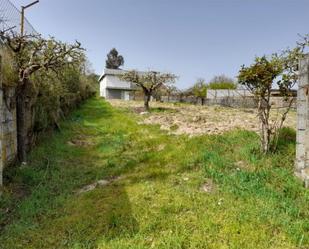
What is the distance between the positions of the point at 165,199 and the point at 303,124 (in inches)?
86.3

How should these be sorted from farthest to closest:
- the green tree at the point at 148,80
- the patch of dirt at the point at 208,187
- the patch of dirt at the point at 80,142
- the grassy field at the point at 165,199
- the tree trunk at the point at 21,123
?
the green tree at the point at 148,80, the patch of dirt at the point at 80,142, the tree trunk at the point at 21,123, the patch of dirt at the point at 208,187, the grassy field at the point at 165,199

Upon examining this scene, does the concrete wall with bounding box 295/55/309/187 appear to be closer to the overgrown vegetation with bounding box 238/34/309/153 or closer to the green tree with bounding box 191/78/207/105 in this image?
the overgrown vegetation with bounding box 238/34/309/153

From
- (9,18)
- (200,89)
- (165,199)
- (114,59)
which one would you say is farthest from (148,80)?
(114,59)

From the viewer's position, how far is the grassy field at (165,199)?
9.48 ft

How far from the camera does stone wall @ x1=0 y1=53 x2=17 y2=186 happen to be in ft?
15.1

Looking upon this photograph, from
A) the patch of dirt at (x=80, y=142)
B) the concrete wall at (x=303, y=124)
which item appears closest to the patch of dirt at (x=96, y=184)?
the concrete wall at (x=303, y=124)

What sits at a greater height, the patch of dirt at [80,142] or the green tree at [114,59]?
the green tree at [114,59]

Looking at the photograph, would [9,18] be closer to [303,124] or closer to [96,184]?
[96,184]

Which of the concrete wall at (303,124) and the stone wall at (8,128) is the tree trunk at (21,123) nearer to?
the stone wall at (8,128)

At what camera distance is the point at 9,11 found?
5879 millimetres

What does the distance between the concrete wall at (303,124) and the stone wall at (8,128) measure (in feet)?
14.2

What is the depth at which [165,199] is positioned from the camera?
3715 mm

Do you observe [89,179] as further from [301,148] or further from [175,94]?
[175,94]

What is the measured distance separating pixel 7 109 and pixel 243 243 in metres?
4.08
